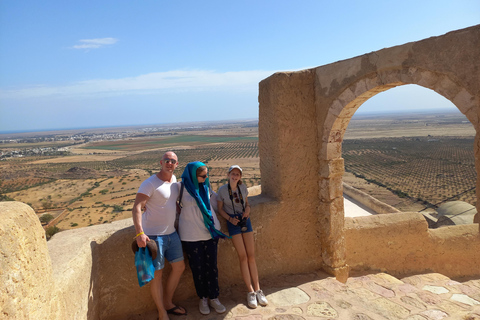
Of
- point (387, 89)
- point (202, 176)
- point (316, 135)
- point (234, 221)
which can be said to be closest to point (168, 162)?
point (202, 176)

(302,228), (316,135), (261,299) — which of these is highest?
(316,135)

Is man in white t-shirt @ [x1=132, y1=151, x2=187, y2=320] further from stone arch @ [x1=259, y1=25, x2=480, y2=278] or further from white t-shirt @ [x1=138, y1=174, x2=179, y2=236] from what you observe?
stone arch @ [x1=259, y1=25, x2=480, y2=278]

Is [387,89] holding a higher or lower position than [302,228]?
higher

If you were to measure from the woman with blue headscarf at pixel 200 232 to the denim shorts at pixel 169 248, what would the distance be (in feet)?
0.39

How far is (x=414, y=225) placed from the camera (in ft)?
16.0

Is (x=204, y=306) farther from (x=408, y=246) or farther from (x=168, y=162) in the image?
(x=408, y=246)

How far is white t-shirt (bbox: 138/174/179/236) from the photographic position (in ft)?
9.47

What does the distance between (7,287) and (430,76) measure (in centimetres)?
364

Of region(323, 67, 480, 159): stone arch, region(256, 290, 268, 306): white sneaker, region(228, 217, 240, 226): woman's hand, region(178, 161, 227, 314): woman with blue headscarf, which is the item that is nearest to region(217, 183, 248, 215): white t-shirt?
region(228, 217, 240, 226): woman's hand

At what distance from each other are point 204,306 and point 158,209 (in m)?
1.13

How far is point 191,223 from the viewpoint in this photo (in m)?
3.12

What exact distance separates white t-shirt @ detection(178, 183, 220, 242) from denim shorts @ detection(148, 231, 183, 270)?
0.10 meters

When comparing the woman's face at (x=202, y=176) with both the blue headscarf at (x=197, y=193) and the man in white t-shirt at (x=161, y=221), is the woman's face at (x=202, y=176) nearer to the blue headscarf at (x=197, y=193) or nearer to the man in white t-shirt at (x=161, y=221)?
the blue headscarf at (x=197, y=193)

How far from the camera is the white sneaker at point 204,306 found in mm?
3156
